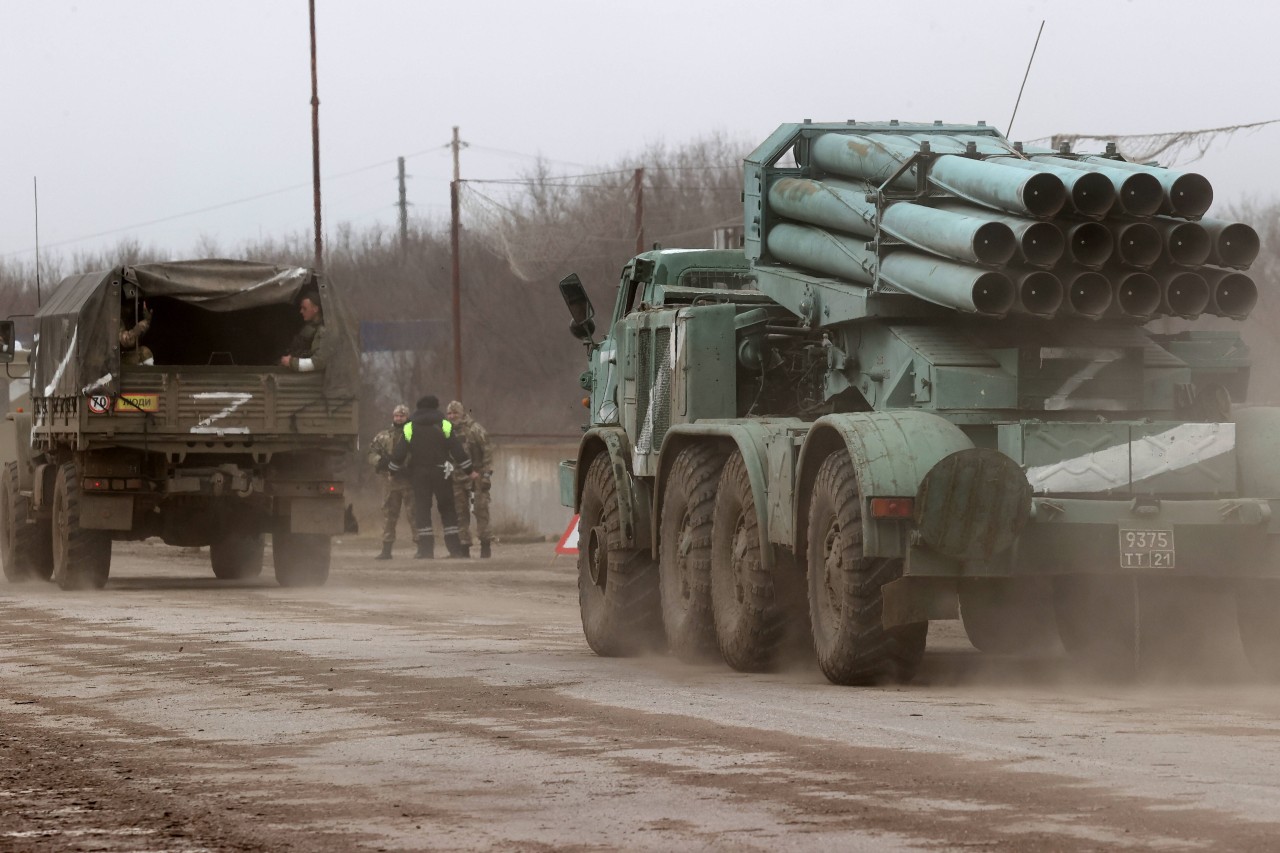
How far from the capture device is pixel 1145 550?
1105 cm

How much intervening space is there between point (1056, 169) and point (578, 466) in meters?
5.55

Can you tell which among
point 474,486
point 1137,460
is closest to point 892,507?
point 1137,460

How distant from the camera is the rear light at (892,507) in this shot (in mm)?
10938

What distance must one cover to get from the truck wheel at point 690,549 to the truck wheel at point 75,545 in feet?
33.6

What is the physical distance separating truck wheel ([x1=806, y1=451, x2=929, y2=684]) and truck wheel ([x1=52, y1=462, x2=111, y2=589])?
12549 millimetres

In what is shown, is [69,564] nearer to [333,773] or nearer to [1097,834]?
[333,773]

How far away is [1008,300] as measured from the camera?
11.3 m

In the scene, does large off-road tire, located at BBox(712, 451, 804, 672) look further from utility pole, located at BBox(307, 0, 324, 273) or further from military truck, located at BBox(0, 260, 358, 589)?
utility pole, located at BBox(307, 0, 324, 273)

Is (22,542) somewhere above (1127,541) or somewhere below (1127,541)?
below

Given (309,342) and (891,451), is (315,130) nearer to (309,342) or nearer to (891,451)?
(309,342)

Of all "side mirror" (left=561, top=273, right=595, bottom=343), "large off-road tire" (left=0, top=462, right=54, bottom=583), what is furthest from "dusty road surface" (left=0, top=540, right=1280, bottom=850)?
"large off-road tire" (left=0, top=462, right=54, bottom=583)

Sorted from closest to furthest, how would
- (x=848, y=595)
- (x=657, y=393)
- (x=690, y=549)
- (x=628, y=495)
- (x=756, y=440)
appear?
(x=848, y=595) → (x=756, y=440) → (x=690, y=549) → (x=657, y=393) → (x=628, y=495)

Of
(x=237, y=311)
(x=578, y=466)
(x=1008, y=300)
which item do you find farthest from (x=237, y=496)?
(x=1008, y=300)

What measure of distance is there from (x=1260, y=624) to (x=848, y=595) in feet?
7.18
